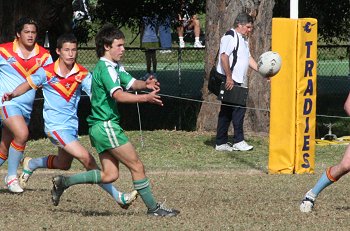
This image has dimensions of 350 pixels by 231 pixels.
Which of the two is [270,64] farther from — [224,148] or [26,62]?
[224,148]

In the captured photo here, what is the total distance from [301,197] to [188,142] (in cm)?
584

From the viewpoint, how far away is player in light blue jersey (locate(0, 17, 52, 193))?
11695 millimetres

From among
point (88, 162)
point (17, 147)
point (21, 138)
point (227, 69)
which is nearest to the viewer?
point (88, 162)

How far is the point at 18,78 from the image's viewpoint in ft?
38.9

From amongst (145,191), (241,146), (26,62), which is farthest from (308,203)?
(241,146)

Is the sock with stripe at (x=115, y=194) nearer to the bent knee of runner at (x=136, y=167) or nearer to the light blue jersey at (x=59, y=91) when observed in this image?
the bent knee of runner at (x=136, y=167)

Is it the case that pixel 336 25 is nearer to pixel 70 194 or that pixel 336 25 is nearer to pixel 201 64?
pixel 201 64

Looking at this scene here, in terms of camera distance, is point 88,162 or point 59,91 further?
point 59,91

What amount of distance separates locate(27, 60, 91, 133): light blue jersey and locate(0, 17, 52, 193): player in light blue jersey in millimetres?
964

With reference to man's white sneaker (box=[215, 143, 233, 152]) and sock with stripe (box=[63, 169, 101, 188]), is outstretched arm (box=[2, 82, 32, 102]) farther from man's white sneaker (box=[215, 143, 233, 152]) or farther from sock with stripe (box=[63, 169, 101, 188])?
man's white sneaker (box=[215, 143, 233, 152])

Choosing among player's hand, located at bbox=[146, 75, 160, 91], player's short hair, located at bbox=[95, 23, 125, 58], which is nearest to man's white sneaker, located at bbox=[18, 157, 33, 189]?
player's short hair, located at bbox=[95, 23, 125, 58]

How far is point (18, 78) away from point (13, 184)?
117 cm

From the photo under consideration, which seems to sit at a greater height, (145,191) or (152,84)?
(152,84)

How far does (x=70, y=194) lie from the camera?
11562 millimetres
